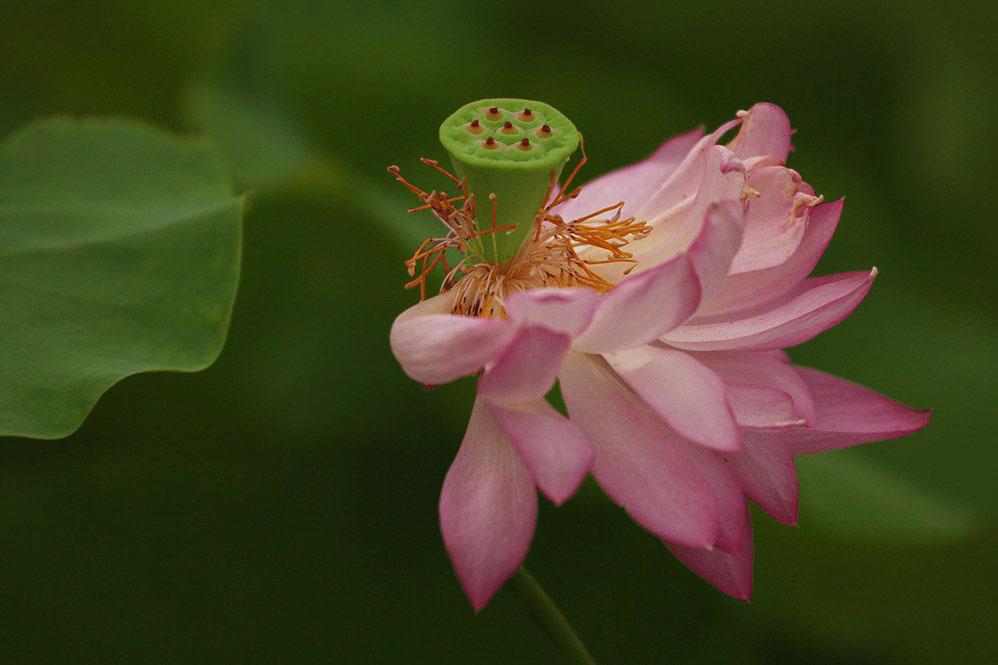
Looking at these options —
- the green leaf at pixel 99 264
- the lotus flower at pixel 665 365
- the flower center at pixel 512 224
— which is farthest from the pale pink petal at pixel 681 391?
the green leaf at pixel 99 264

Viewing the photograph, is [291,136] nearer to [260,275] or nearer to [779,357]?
[260,275]

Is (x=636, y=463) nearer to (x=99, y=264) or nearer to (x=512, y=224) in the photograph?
(x=512, y=224)

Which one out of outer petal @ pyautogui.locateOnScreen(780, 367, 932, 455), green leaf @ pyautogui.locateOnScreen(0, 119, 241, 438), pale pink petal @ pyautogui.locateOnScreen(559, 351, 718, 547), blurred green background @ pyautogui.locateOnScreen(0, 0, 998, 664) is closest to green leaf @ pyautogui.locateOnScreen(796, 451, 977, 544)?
blurred green background @ pyautogui.locateOnScreen(0, 0, 998, 664)

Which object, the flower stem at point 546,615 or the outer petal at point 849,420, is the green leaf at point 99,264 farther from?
the outer petal at point 849,420

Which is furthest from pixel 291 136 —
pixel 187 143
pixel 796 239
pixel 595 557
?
pixel 796 239

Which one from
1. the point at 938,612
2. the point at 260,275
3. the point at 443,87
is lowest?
the point at 938,612

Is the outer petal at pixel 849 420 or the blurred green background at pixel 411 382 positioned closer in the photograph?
the outer petal at pixel 849 420

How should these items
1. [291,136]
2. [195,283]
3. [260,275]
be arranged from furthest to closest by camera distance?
1. [291,136]
2. [260,275]
3. [195,283]

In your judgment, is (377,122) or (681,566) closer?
(681,566)
